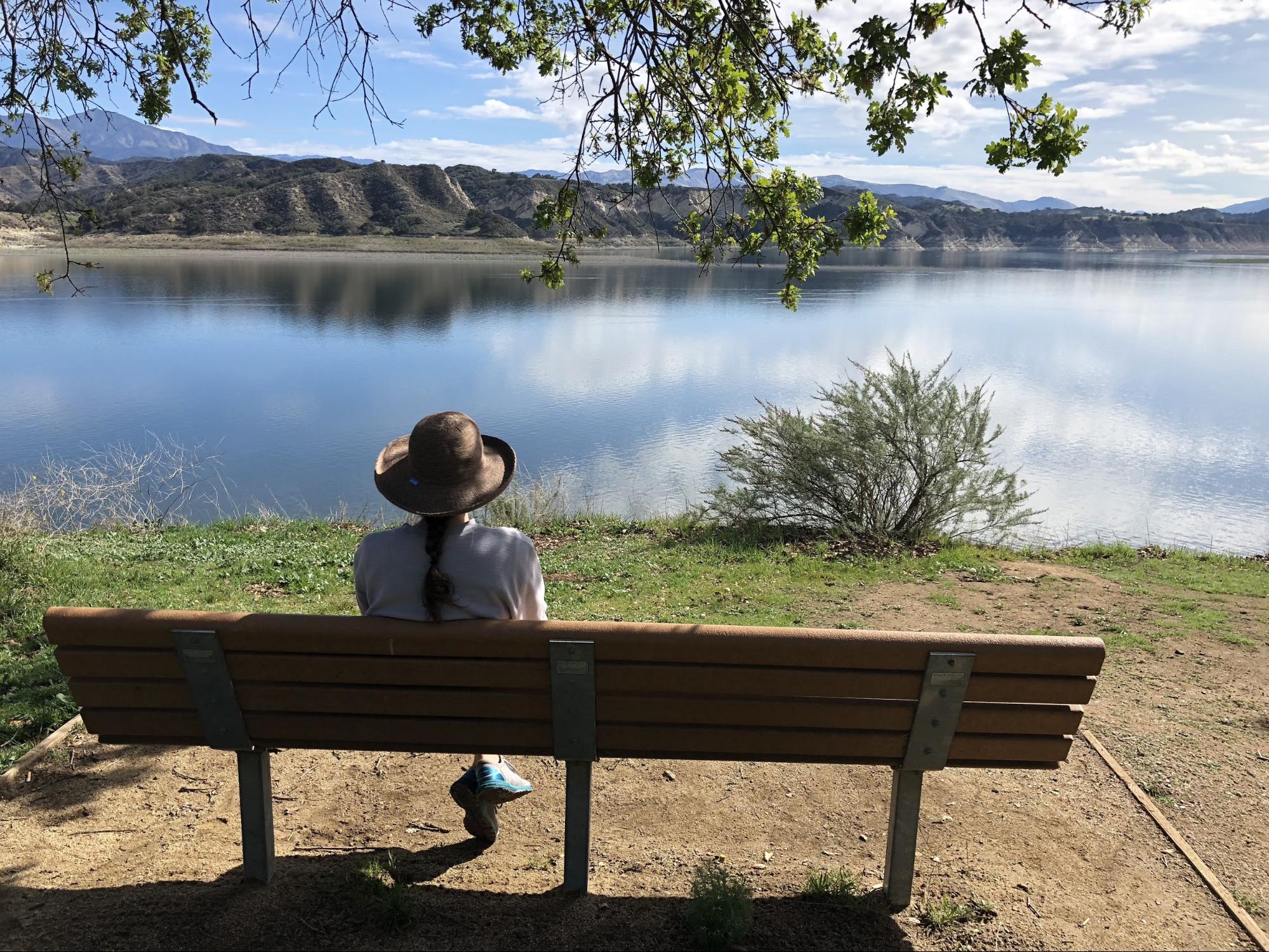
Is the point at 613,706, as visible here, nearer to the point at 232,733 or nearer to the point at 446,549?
the point at 446,549

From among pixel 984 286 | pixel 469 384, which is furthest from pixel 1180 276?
pixel 469 384

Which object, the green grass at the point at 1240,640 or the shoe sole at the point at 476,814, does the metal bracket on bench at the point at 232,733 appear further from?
the green grass at the point at 1240,640

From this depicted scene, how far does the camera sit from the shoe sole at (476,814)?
2.92 metres

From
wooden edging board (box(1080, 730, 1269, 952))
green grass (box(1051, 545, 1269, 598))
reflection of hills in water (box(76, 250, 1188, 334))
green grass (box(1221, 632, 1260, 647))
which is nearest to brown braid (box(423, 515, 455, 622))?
wooden edging board (box(1080, 730, 1269, 952))

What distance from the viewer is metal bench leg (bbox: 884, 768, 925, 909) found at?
2.60 m

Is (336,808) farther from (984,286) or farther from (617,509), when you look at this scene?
(984,286)

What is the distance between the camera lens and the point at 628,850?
3062 millimetres

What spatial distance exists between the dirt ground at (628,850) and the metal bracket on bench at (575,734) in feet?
0.40

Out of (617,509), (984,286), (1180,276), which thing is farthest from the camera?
(1180,276)

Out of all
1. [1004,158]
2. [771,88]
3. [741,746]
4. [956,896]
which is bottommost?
[956,896]

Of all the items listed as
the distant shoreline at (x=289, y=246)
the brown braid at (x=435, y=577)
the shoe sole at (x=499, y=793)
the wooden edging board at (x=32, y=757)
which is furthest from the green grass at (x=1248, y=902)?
the distant shoreline at (x=289, y=246)

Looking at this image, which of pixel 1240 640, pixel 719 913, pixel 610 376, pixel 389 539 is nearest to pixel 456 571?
pixel 389 539

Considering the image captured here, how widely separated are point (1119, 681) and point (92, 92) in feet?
22.9

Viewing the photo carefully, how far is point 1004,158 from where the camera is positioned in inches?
178
